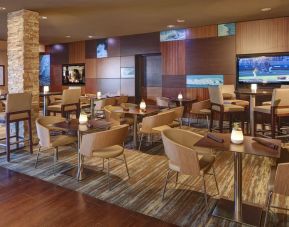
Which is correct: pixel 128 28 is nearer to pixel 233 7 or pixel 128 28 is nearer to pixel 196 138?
pixel 233 7

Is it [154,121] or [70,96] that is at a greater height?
[70,96]

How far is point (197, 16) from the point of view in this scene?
670 centimetres

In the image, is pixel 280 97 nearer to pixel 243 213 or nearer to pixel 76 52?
pixel 243 213

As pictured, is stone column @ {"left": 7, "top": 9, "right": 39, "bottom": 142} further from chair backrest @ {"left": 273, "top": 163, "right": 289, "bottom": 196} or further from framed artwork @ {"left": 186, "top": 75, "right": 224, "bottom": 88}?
chair backrest @ {"left": 273, "top": 163, "right": 289, "bottom": 196}

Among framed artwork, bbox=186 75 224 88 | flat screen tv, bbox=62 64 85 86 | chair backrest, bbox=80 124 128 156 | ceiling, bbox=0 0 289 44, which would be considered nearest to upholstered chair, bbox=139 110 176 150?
chair backrest, bbox=80 124 128 156

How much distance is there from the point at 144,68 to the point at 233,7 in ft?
13.7

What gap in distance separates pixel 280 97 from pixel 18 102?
4445 mm

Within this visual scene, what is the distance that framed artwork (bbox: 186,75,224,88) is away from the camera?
788 centimetres

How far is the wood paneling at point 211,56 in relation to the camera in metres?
7.62

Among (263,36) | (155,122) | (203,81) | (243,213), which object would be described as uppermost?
(263,36)

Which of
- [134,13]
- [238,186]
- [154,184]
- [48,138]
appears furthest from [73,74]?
[238,186]

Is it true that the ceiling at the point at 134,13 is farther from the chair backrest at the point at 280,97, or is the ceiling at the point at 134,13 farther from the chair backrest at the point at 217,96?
the chair backrest at the point at 280,97

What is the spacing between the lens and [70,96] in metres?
6.31

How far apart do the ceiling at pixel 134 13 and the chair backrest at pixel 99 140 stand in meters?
3.12
